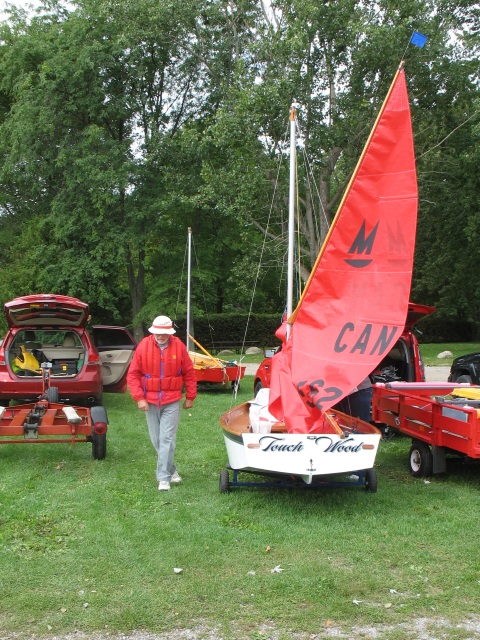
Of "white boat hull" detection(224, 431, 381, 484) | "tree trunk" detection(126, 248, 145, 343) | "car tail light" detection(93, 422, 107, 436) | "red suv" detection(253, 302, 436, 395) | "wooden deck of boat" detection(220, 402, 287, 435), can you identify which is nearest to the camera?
"white boat hull" detection(224, 431, 381, 484)

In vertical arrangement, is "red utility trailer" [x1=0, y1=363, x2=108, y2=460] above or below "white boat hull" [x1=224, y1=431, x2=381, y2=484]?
below

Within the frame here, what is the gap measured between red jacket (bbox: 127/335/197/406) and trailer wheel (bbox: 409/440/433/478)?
2913 millimetres

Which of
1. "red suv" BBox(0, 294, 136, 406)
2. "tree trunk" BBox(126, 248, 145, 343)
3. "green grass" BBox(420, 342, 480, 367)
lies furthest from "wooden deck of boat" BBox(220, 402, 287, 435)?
"tree trunk" BBox(126, 248, 145, 343)

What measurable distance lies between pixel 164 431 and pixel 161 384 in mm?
503

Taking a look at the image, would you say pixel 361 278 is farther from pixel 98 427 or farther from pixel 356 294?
pixel 98 427

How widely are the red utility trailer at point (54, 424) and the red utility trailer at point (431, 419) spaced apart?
11.9 ft

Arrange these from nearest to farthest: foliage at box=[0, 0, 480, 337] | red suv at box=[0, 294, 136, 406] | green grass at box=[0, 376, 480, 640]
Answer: green grass at box=[0, 376, 480, 640] < red suv at box=[0, 294, 136, 406] < foliage at box=[0, 0, 480, 337]

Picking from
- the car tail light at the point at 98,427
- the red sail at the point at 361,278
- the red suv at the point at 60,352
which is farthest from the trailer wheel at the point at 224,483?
the red suv at the point at 60,352

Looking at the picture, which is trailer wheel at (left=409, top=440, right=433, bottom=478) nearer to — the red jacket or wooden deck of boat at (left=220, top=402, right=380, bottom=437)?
wooden deck of boat at (left=220, top=402, right=380, bottom=437)

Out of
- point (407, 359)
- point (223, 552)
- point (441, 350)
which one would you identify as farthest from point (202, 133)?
point (223, 552)

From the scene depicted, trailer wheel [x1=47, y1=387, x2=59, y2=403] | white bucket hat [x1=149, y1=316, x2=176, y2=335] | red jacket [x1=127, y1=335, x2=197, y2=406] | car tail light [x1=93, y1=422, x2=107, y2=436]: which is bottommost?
car tail light [x1=93, y1=422, x2=107, y2=436]

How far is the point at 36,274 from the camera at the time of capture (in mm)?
29500

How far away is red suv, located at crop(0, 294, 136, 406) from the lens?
10883 mm

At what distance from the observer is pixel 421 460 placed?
788cm
